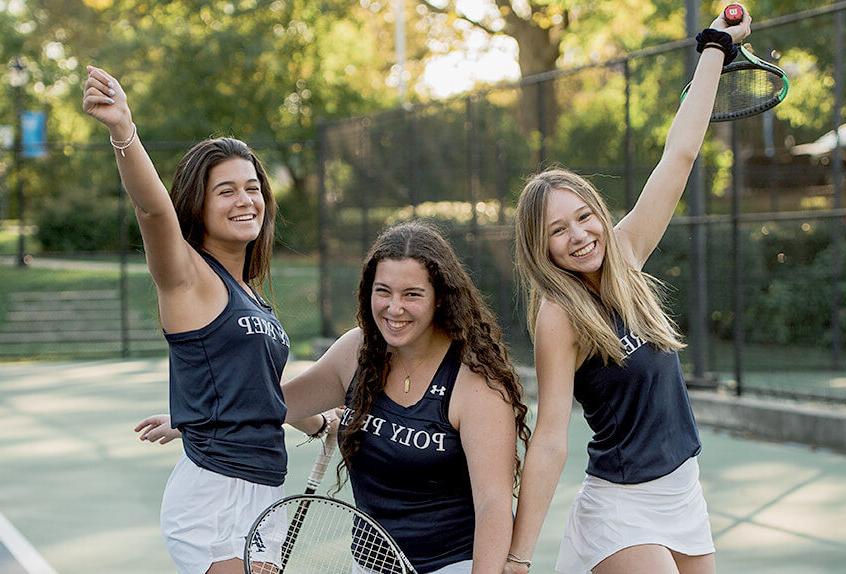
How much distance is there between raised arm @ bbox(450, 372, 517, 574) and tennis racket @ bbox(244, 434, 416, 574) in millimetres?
197

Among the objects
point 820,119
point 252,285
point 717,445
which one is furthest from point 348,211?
point 252,285

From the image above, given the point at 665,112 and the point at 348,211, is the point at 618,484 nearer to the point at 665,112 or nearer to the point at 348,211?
the point at 665,112

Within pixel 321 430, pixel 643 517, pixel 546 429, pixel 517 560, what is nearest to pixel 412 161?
pixel 321 430

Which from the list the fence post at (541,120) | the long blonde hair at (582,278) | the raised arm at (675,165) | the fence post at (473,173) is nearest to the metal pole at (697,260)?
the fence post at (541,120)

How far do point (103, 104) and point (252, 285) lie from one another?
0.83m

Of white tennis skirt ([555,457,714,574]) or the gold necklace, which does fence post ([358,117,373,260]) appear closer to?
white tennis skirt ([555,457,714,574])

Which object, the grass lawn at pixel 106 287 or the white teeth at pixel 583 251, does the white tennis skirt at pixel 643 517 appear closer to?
the white teeth at pixel 583 251

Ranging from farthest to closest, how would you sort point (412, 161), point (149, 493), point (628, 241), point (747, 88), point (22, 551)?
point (412, 161) → point (149, 493) → point (22, 551) → point (747, 88) → point (628, 241)

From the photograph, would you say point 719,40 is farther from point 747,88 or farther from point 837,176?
point 837,176

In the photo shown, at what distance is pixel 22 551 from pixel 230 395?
12.7ft

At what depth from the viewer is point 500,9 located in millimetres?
25891

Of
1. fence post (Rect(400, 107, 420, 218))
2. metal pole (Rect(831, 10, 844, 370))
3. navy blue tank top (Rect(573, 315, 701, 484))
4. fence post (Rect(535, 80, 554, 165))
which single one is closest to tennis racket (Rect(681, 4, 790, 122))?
navy blue tank top (Rect(573, 315, 701, 484))

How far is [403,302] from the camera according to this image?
322 cm

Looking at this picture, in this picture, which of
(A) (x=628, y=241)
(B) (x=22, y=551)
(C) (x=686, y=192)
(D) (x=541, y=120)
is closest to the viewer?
(A) (x=628, y=241)
